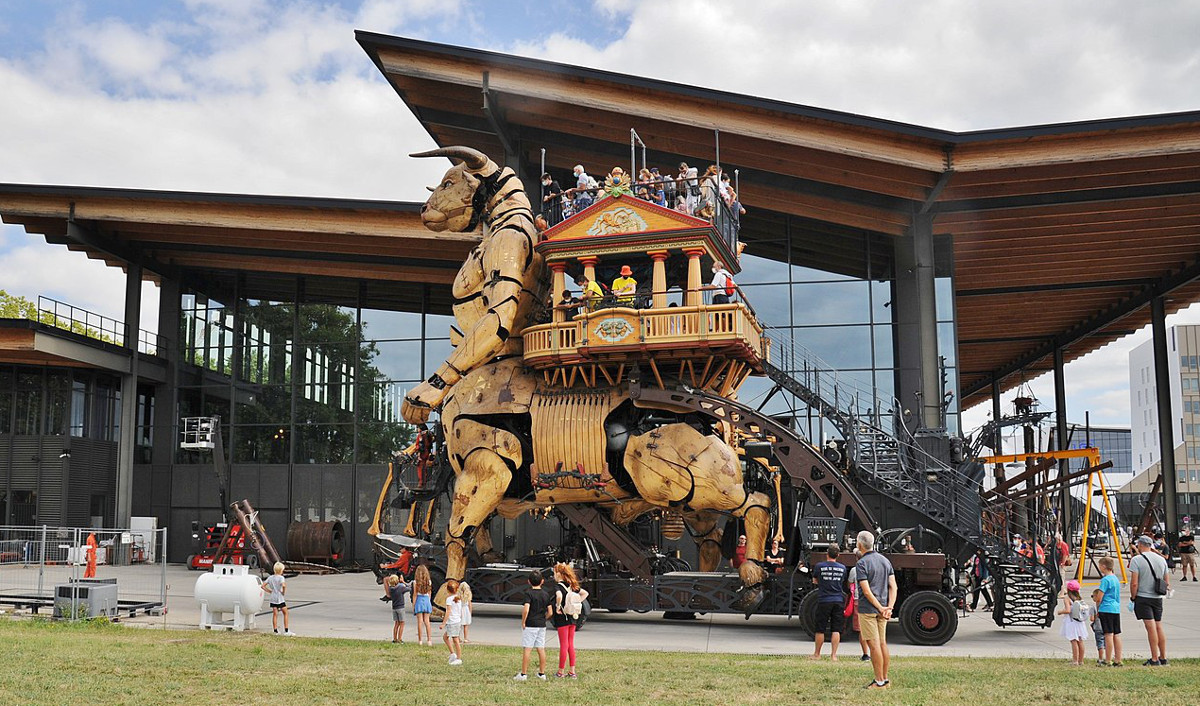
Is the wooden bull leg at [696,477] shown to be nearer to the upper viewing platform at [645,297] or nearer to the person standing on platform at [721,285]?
the upper viewing platform at [645,297]

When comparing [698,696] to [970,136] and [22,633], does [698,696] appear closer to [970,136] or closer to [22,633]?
[22,633]

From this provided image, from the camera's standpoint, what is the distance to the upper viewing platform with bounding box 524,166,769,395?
61.6ft

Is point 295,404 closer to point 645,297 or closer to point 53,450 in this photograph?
point 53,450

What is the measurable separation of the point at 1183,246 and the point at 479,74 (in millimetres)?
21967

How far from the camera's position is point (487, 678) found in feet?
40.5

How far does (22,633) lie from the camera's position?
15852mm

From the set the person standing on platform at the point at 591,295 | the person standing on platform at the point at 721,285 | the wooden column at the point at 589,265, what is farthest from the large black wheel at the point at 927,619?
the wooden column at the point at 589,265

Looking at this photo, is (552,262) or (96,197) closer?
(552,262)

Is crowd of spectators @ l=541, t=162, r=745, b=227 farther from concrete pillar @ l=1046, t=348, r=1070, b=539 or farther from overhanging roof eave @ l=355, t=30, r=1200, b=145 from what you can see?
concrete pillar @ l=1046, t=348, r=1070, b=539

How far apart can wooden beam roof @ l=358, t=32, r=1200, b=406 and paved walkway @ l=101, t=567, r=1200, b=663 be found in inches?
408

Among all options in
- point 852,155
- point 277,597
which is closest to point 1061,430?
point 852,155

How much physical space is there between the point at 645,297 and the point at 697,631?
6.04m

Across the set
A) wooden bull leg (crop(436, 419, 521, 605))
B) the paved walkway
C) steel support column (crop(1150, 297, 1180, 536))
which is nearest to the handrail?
wooden bull leg (crop(436, 419, 521, 605))

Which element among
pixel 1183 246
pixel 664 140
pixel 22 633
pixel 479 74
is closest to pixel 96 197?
pixel 479 74
